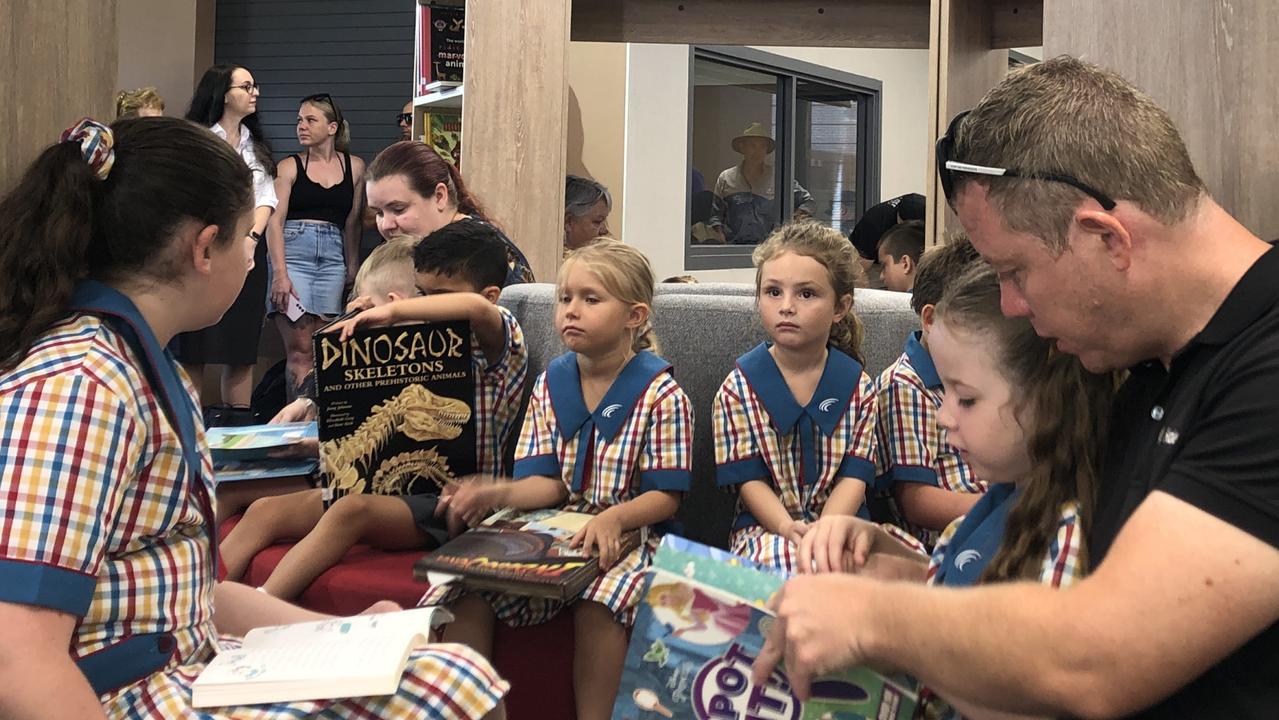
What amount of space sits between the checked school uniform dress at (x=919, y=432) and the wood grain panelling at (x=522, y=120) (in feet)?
7.07

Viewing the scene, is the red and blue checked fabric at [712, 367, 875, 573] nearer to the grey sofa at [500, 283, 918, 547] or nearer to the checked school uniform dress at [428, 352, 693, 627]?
the checked school uniform dress at [428, 352, 693, 627]

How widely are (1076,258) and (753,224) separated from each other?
6.94 metres

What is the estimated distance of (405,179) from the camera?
3164 millimetres

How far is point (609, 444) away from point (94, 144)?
3.92 feet

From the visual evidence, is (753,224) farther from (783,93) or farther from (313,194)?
(313,194)

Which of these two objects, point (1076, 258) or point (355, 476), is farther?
point (355, 476)

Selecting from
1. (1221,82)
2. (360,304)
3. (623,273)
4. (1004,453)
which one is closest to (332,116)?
(360,304)

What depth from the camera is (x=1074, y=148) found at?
3.69ft

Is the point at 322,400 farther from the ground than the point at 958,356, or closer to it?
closer to it

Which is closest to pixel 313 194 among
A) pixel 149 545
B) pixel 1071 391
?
pixel 149 545

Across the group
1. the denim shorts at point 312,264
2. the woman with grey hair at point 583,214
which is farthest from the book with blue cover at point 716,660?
the denim shorts at point 312,264

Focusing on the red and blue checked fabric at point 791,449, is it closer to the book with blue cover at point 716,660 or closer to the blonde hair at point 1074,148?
the book with blue cover at point 716,660

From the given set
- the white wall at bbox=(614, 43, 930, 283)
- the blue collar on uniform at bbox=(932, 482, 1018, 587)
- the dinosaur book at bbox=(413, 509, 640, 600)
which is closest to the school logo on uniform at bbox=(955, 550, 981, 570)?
the blue collar on uniform at bbox=(932, 482, 1018, 587)

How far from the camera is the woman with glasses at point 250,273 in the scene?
5.39m
